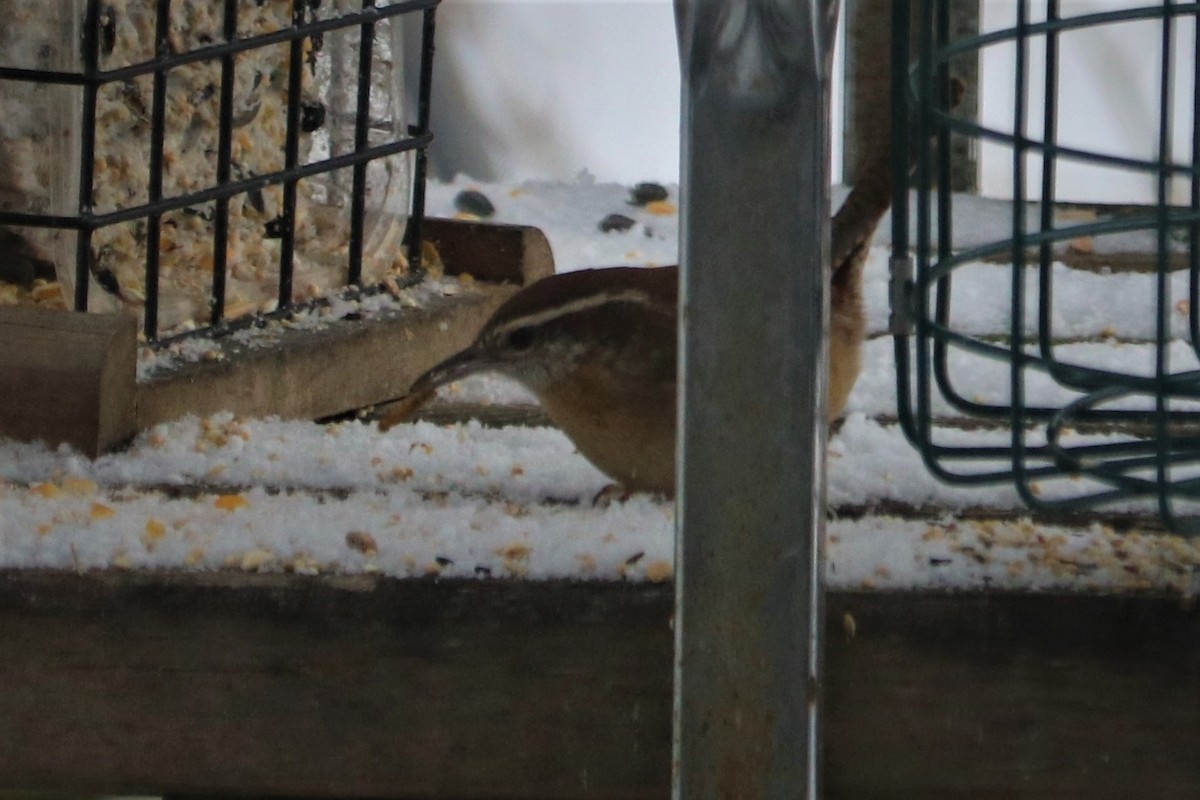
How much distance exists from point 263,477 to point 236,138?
108 centimetres

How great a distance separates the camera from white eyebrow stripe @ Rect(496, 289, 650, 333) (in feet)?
8.99

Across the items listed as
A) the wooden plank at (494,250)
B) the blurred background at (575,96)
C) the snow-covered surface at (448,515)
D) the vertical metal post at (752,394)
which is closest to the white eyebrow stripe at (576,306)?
the snow-covered surface at (448,515)

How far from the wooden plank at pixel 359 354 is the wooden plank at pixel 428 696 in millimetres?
827

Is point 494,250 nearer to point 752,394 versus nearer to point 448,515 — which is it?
point 448,515

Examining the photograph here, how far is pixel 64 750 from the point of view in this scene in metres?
1.90

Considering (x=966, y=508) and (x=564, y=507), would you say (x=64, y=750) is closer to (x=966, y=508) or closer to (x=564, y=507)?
(x=564, y=507)

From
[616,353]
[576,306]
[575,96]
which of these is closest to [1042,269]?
[616,353]

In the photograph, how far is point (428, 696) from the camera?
1884mm

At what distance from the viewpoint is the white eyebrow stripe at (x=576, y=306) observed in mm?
2740

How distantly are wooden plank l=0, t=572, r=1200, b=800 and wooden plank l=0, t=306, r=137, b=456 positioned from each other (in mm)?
625

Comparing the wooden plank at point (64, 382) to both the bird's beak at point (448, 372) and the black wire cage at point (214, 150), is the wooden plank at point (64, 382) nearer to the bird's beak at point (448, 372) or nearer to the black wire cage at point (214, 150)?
the black wire cage at point (214, 150)

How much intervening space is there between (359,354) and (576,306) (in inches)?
24.1

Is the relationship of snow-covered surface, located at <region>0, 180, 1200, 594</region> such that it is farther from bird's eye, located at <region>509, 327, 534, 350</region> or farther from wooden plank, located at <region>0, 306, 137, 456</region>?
bird's eye, located at <region>509, 327, 534, 350</region>

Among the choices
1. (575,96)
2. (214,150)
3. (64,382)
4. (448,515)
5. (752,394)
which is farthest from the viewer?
(575,96)
